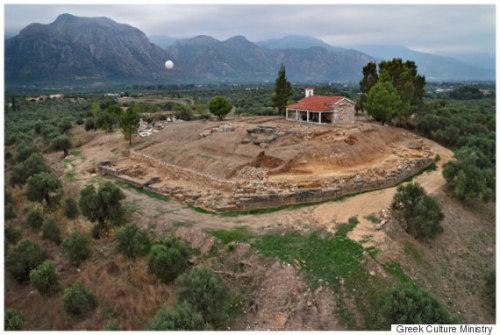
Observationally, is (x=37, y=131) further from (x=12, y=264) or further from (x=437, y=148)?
(x=437, y=148)

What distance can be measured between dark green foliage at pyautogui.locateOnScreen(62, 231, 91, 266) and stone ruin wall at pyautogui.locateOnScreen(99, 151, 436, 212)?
24.4 ft

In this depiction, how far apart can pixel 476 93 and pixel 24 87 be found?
596ft

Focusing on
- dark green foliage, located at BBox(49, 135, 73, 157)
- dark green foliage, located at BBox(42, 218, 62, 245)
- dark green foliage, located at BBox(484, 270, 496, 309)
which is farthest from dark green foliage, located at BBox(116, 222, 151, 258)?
dark green foliage, located at BBox(49, 135, 73, 157)

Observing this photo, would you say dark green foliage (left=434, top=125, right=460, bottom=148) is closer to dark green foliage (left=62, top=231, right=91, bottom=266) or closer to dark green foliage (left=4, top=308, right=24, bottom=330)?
dark green foliage (left=62, top=231, right=91, bottom=266)

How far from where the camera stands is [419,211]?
18.8 m

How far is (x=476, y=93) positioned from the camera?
385 feet

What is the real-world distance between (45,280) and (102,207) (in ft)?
18.2

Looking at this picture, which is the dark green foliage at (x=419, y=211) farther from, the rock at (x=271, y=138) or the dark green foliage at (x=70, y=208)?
the dark green foliage at (x=70, y=208)

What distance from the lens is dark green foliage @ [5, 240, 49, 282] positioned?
52.9ft

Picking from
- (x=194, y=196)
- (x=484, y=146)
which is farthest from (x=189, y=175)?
(x=484, y=146)

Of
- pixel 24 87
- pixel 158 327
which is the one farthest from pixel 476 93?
pixel 24 87

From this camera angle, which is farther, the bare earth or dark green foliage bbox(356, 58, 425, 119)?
dark green foliage bbox(356, 58, 425, 119)

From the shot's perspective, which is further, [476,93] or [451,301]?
[476,93]

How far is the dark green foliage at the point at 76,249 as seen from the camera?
55.9 ft
